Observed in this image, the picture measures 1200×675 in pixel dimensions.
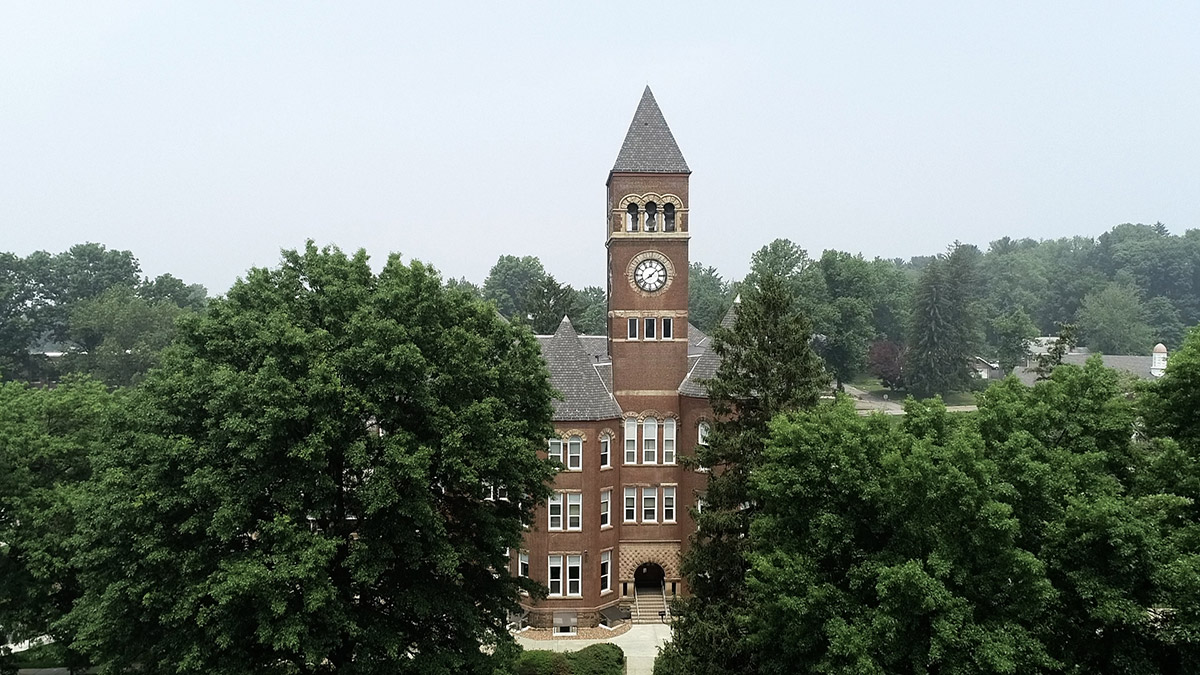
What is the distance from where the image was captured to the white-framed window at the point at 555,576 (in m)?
34.4

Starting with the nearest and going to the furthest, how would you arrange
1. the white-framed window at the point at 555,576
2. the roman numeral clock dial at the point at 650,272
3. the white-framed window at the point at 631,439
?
the white-framed window at the point at 555,576 → the roman numeral clock dial at the point at 650,272 → the white-framed window at the point at 631,439

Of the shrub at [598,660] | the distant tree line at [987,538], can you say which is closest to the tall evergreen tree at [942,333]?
the distant tree line at [987,538]

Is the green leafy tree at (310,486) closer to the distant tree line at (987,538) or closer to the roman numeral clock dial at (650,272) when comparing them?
the distant tree line at (987,538)

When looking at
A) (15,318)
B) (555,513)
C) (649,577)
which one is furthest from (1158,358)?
(15,318)

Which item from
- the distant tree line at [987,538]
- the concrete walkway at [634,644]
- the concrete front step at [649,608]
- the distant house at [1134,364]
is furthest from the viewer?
the distant house at [1134,364]

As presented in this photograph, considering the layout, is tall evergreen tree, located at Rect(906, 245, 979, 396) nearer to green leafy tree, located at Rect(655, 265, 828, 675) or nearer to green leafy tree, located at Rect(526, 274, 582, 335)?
green leafy tree, located at Rect(526, 274, 582, 335)

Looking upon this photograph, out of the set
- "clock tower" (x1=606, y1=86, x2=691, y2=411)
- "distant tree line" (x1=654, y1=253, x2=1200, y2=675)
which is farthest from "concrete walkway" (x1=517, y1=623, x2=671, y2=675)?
"clock tower" (x1=606, y1=86, x2=691, y2=411)

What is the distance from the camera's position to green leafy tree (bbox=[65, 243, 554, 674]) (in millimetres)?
17859

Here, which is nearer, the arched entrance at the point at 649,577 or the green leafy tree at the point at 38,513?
the green leafy tree at the point at 38,513

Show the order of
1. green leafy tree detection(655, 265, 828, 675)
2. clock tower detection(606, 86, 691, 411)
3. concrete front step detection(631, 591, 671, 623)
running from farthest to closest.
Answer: concrete front step detection(631, 591, 671, 623), clock tower detection(606, 86, 691, 411), green leafy tree detection(655, 265, 828, 675)

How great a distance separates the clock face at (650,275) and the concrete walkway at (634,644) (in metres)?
15.8

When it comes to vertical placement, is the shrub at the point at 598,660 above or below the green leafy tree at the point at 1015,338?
below

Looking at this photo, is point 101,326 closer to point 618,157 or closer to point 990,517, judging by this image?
point 618,157

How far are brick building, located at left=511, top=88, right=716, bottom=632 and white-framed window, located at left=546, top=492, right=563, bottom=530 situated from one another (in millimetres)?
46
